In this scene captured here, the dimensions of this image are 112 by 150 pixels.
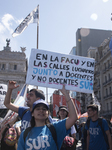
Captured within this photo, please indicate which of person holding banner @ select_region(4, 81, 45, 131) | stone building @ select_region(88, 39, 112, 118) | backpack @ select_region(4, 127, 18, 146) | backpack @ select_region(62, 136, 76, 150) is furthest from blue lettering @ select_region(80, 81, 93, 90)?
stone building @ select_region(88, 39, 112, 118)

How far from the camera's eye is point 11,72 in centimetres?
4628

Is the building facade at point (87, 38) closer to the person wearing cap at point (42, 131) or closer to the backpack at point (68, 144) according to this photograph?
the backpack at point (68, 144)

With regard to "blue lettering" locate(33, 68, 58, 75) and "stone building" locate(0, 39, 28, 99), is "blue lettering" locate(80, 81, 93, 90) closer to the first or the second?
"blue lettering" locate(33, 68, 58, 75)

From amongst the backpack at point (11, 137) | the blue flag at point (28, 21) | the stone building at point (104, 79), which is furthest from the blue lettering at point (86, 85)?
the stone building at point (104, 79)

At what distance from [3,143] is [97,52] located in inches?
1774

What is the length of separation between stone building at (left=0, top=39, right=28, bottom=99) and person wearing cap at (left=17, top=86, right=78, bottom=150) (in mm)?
44186

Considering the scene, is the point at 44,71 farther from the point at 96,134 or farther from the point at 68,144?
the point at 96,134

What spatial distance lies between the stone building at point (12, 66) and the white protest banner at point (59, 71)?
42791 millimetres

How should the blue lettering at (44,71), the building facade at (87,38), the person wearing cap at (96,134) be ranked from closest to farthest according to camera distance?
1. the blue lettering at (44,71)
2. the person wearing cap at (96,134)
3. the building facade at (87,38)

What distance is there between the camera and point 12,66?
4756cm

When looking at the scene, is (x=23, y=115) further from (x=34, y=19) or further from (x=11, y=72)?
(x=11, y=72)

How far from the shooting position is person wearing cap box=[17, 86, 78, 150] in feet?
7.52

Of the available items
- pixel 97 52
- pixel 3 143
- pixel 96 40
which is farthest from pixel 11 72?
pixel 3 143

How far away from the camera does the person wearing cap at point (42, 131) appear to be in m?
2.29
